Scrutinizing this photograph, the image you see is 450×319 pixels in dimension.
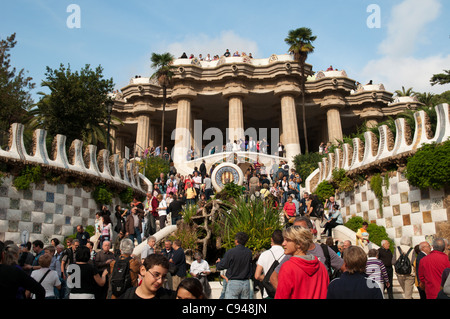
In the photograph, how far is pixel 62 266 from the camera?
8.17m

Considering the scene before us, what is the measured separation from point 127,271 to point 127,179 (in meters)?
15.8

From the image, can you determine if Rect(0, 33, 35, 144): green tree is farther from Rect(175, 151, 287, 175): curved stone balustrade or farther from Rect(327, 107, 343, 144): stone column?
Rect(327, 107, 343, 144): stone column

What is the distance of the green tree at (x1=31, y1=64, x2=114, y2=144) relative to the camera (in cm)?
2245

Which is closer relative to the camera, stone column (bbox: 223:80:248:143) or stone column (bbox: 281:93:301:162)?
stone column (bbox: 281:93:301:162)

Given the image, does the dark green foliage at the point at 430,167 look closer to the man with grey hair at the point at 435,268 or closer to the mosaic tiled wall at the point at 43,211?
the man with grey hair at the point at 435,268

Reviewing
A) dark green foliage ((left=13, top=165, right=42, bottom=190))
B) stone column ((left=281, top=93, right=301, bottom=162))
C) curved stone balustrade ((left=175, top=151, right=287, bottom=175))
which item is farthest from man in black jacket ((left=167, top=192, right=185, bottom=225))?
stone column ((left=281, top=93, right=301, bottom=162))

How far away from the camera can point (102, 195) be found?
18.0m

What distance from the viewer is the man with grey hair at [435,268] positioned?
19.7 feet

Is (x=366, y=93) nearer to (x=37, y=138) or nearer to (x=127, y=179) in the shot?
(x=127, y=179)

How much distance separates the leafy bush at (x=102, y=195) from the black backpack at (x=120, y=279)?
1267 cm

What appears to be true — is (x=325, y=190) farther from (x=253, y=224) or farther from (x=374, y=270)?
(x=374, y=270)

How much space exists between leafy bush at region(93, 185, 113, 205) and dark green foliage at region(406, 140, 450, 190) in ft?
40.6

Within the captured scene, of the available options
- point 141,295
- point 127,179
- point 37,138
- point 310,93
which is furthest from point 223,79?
point 141,295
